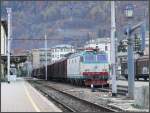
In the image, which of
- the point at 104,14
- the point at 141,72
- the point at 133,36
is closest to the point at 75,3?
the point at 141,72

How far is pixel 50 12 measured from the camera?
95.4 m

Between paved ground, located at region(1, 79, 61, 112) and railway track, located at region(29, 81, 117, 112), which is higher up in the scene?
paved ground, located at region(1, 79, 61, 112)

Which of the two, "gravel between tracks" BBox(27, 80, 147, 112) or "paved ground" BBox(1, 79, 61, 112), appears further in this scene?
"gravel between tracks" BBox(27, 80, 147, 112)

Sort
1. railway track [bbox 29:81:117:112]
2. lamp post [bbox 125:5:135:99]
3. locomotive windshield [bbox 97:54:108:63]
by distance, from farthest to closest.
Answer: locomotive windshield [bbox 97:54:108:63], lamp post [bbox 125:5:135:99], railway track [bbox 29:81:117:112]

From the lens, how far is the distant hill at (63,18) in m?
59.8

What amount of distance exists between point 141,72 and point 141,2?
35.1 metres

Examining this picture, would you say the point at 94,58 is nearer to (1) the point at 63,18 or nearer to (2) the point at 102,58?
(2) the point at 102,58

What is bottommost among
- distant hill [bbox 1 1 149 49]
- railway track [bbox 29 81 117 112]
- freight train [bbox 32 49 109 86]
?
railway track [bbox 29 81 117 112]

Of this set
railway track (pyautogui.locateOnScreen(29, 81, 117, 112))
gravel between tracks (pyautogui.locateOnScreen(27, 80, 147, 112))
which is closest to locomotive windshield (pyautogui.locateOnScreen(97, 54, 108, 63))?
gravel between tracks (pyautogui.locateOnScreen(27, 80, 147, 112))

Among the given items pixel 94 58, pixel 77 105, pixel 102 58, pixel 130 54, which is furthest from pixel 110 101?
pixel 102 58

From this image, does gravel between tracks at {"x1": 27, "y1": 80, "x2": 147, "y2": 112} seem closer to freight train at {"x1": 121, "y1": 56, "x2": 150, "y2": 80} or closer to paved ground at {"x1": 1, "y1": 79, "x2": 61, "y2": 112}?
paved ground at {"x1": 1, "y1": 79, "x2": 61, "y2": 112}

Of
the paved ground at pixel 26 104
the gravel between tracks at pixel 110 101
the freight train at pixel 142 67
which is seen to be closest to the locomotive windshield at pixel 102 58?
the gravel between tracks at pixel 110 101

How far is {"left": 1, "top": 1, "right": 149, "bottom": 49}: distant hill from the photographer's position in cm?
5983

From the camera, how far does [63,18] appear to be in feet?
313
